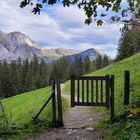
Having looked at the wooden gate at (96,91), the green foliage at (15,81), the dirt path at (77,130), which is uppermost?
the wooden gate at (96,91)

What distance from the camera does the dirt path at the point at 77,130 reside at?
1412cm

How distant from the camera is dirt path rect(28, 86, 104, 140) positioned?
14.1 metres

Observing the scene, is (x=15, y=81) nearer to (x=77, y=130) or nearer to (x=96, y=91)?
(x=96, y=91)

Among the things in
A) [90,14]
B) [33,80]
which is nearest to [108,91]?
[90,14]

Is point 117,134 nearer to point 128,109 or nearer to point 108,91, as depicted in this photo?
point 128,109

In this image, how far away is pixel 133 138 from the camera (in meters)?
11.7

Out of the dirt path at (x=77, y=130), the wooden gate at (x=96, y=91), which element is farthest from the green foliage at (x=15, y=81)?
the wooden gate at (x=96, y=91)

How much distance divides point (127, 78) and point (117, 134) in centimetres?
350

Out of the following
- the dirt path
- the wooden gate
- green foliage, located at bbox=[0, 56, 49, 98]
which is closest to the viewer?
the dirt path

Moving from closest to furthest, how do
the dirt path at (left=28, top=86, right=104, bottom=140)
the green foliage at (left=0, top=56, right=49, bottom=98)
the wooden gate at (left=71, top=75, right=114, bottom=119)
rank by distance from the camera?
A: 1. the dirt path at (left=28, top=86, right=104, bottom=140)
2. the wooden gate at (left=71, top=75, right=114, bottom=119)
3. the green foliage at (left=0, top=56, right=49, bottom=98)

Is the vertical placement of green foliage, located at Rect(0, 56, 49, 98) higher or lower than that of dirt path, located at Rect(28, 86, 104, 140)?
lower

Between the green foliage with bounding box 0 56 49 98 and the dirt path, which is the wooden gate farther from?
the green foliage with bounding box 0 56 49 98

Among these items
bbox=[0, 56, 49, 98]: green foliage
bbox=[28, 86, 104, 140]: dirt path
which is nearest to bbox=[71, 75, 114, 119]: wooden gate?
bbox=[28, 86, 104, 140]: dirt path

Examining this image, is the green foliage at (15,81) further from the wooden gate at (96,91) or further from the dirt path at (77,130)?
the wooden gate at (96,91)
